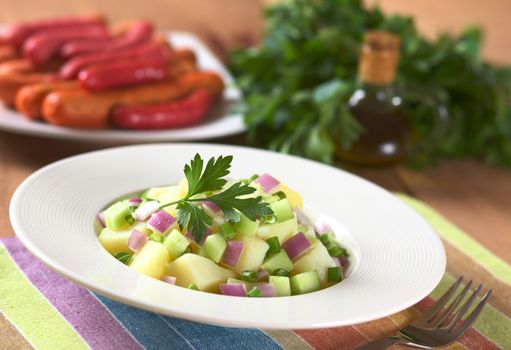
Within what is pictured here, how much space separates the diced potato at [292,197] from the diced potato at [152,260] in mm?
379

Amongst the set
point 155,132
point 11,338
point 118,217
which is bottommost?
point 155,132

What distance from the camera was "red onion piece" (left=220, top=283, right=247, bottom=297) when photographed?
1.59 m

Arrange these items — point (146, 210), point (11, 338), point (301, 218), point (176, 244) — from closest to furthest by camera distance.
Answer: point (11, 338) → point (176, 244) → point (146, 210) → point (301, 218)

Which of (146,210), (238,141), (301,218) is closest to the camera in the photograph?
(146,210)

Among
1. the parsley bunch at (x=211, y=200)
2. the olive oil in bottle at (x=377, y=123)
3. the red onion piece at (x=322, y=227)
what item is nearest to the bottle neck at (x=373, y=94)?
the olive oil in bottle at (x=377, y=123)

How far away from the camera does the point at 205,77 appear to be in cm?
300

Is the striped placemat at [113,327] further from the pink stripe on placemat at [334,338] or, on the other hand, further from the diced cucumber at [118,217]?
the diced cucumber at [118,217]

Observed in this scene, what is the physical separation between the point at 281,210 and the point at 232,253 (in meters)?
0.17

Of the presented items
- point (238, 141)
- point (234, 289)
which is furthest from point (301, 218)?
point (238, 141)

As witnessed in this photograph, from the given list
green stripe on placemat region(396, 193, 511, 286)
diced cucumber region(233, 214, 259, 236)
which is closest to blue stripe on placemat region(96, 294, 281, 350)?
diced cucumber region(233, 214, 259, 236)

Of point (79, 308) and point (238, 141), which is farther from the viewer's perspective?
point (238, 141)

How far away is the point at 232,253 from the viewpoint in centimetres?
165

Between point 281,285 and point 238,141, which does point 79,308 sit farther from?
point 238,141

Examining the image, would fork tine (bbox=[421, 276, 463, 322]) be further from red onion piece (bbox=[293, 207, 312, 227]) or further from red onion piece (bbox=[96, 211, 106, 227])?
red onion piece (bbox=[96, 211, 106, 227])
